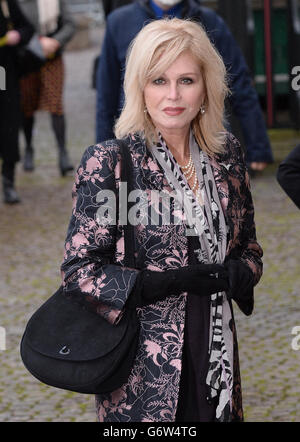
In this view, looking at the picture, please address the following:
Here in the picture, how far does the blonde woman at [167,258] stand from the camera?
3.32 meters

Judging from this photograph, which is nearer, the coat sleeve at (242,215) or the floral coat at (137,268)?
the floral coat at (137,268)

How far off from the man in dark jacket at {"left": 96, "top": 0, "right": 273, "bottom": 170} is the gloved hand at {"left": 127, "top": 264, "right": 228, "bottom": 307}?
266 cm

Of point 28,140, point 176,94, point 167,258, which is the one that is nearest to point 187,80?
point 176,94

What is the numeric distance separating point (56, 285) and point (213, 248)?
4213 millimetres

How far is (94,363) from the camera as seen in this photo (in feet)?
10.7

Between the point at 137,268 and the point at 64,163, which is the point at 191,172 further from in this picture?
the point at 64,163

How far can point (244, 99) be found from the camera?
6.04 meters

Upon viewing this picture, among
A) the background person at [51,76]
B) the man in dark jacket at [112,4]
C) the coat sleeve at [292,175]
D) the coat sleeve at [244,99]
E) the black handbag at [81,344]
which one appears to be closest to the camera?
the black handbag at [81,344]

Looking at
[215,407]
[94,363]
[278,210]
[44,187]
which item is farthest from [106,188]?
[44,187]

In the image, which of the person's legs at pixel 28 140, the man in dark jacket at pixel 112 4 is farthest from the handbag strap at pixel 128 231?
the person's legs at pixel 28 140

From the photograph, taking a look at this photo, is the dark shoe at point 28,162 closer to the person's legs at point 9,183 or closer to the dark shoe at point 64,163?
the dark shoe at point 64,163

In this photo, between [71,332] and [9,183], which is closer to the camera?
[71,332]

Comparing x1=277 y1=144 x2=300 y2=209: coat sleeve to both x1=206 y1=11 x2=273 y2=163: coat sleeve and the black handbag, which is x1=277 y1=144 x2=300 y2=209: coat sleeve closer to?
the black handbag
